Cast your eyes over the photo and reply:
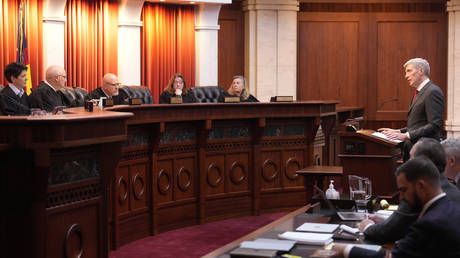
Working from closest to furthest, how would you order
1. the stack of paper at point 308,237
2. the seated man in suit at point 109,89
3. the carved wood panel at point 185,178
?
the stack of paper at point 308,237, the carved wood panel at point 185,178, the seated man in suit at point 109,89

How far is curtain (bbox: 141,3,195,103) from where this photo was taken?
10.2 m

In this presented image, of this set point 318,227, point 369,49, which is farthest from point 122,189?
point 369,49

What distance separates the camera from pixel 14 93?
580 centimetres

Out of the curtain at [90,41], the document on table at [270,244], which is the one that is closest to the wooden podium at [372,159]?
the document on table at [270,244]

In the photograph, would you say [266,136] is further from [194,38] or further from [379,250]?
[379,250]

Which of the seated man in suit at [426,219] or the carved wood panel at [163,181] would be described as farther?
the carved wood panel at [163,181]

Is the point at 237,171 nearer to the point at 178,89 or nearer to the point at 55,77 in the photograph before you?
the point at 178,89

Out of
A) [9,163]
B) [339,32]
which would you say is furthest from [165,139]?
[339,32]

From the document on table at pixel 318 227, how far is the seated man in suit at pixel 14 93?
304 cm

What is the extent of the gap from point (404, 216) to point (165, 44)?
25.6 feet

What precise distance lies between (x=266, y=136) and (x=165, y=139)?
1417 mm

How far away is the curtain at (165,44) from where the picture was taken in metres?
10.2

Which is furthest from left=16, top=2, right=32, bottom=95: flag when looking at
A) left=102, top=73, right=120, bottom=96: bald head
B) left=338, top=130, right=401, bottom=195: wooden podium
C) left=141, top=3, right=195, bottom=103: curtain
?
left=338, top=130, right=401, bottom=195: wooden podium

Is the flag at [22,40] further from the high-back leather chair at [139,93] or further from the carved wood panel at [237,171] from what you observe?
the carved wood panel at [237,171]
